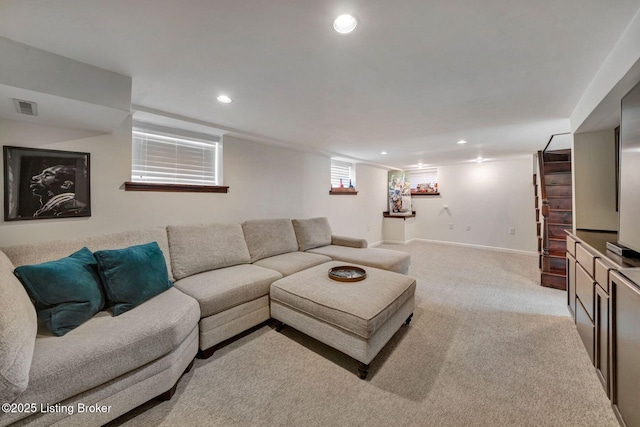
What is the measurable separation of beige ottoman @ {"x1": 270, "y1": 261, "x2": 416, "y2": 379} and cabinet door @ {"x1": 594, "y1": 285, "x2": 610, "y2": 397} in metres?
1.16

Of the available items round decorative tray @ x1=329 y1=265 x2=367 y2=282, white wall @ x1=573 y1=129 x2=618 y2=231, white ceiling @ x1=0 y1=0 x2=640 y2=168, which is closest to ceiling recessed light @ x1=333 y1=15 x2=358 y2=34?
white ceiling @ x1=0 y1=0 x2=640 y2=168

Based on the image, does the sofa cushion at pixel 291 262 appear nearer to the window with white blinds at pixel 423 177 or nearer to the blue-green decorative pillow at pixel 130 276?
the blue-green decorative pillow at pixel 130 276

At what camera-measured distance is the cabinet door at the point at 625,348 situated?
1086 millimetres

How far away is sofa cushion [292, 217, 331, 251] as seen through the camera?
140 inches

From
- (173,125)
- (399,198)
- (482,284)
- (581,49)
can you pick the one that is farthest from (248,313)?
(399,198)

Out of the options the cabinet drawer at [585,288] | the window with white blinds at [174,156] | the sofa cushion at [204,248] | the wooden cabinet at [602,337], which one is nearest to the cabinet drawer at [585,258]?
the cabinet drawer at [585,288]

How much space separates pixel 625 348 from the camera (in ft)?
3.94

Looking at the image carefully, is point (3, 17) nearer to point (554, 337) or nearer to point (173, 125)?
point (173, 125)

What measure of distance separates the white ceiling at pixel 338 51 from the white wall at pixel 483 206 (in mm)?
3186

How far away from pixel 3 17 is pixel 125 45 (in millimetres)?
483

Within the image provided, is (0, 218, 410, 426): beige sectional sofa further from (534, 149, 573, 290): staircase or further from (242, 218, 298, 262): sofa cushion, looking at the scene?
(534, 149, 573, 290): staircase

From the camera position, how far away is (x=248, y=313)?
2.11m

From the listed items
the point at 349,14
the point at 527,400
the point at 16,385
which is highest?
the point at 349,14

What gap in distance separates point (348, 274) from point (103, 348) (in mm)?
1761
